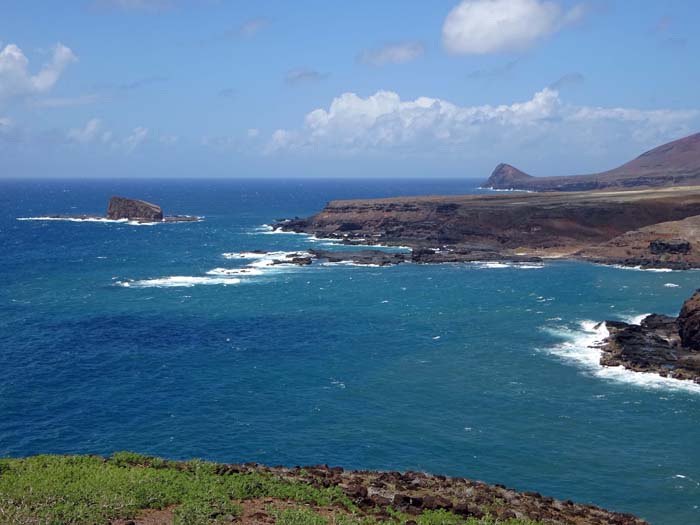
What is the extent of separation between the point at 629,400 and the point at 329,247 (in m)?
87.9

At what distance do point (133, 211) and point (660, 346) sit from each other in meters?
155

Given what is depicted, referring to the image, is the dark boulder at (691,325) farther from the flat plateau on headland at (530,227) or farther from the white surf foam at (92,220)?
the white surf foam at (92,220)

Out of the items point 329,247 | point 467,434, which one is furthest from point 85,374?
point 329,247

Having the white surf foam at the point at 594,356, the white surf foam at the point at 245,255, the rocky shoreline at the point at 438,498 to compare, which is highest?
the white surf foam at the point at 245,255

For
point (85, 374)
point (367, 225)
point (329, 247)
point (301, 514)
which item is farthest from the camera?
point (367, 225)

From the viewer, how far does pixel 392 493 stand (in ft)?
90.0

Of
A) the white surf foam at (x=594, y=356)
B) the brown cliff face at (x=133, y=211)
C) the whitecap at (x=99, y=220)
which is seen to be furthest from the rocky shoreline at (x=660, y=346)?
the brown cliff face at (x=133, y=211)

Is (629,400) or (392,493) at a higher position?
(392,493)

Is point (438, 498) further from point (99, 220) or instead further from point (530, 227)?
point (99, 220)

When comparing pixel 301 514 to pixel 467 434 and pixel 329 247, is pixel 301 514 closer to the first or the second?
pixel 467 434

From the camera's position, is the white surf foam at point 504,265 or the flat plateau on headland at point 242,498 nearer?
the flat plateau on headland at point 242,498

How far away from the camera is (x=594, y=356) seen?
59406 mm

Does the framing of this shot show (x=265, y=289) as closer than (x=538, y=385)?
No

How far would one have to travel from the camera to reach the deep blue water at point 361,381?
39469 mm
